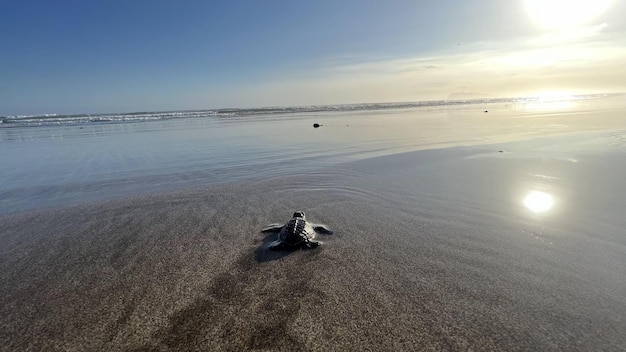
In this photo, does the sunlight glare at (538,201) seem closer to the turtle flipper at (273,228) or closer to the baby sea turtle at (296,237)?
the baby sea turtle at (296,237)

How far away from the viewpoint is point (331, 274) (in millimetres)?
3570

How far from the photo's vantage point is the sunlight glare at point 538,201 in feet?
16.9

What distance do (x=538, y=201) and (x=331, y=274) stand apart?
4.06 meters

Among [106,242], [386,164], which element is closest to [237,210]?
[106,242]

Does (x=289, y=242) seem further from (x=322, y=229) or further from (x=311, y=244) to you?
(x=322, y=229)

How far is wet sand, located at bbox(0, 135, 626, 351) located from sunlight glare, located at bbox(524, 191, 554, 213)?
15 cm

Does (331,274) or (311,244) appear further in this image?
(311,244)

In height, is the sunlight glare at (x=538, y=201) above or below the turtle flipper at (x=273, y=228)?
above

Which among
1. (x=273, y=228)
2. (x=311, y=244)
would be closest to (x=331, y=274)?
(x=311, y=244)

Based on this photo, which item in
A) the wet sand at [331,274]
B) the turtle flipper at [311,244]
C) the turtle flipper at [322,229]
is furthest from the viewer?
the turtle flipper at [322,229]

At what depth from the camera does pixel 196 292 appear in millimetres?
3258

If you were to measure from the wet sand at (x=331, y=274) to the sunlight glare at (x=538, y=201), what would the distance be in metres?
0.15

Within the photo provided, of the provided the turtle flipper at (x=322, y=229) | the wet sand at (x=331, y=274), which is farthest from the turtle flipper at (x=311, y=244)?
the turtle flipper at (x=322, y=229)

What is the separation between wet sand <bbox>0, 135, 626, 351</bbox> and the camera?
105 inches
